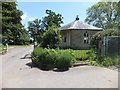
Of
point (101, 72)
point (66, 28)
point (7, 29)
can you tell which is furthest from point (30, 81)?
point (7, 29)

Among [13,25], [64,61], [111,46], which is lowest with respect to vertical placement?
[64,61]

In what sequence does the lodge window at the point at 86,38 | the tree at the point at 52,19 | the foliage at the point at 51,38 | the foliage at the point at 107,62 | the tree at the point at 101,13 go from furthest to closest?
the tree at the point at 52,19 < the tree at the point at 101,13 < the lodge window at the point at 86,38 < the foliage at the point at 51,38 < the foliage at the point at 107,62

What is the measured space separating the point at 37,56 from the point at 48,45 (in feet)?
15.6

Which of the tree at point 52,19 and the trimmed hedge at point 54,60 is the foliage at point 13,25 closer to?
the tree at point 52,19

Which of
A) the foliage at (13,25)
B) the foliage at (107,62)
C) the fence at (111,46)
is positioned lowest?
the foliage at (107,62)

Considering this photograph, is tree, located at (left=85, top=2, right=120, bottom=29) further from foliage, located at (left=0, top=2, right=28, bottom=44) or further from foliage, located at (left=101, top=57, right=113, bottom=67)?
foliage, located at (left=101, top=57, right=113, bottom=67)

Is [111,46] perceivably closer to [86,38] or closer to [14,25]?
[86,38]

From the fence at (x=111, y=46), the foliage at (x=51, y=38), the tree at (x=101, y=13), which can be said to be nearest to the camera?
the fence at (x=111, y=46)

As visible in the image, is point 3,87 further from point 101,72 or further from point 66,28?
point 66,28

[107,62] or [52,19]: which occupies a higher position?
[52,19]

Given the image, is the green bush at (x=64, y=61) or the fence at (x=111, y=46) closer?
the green bush at (x=64, y=61)

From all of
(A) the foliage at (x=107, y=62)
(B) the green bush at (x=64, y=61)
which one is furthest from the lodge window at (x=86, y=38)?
(B) the green bush at (x=64, y=61)

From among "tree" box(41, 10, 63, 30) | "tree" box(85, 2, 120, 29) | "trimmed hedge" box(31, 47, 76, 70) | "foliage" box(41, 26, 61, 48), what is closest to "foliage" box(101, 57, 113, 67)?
"trimmed hedge" box(31, 47, 76, 70)

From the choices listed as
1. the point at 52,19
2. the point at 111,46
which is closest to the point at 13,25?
the point at 52,19
